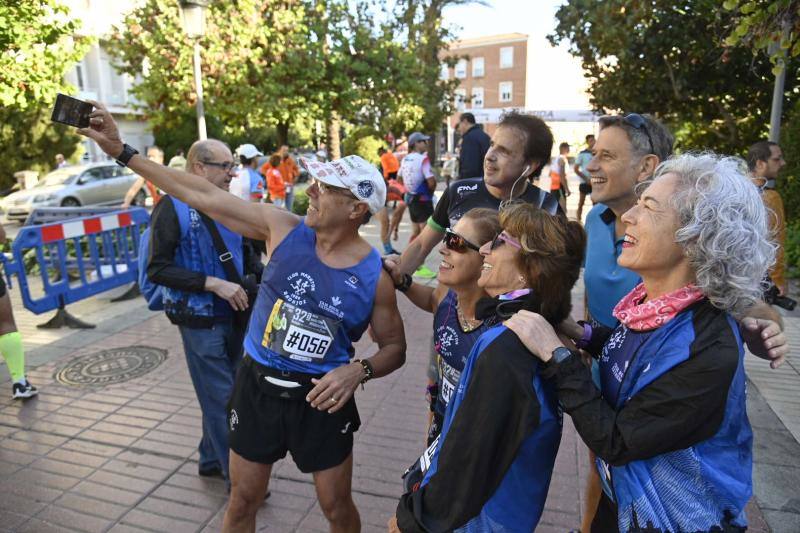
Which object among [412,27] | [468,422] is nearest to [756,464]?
[468,422]

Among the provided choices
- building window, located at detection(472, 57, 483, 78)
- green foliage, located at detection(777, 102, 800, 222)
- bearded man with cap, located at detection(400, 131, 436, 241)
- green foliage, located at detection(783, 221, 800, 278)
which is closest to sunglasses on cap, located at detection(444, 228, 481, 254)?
bearded man with cap, located at detection(400, 131, 436, 241)

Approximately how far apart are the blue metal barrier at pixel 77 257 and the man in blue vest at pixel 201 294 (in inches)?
140

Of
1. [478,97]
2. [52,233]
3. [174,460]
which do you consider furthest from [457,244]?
[478,97]

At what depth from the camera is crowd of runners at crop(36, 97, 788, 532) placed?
4.69ft

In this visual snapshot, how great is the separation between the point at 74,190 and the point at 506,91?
43.4 m

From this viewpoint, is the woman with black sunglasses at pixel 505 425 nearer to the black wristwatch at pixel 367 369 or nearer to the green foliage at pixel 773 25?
the black wristwatch at pixel 367 369

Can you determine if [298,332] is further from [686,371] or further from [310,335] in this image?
[686,371]

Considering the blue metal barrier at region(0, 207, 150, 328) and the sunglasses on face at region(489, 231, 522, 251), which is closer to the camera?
the sunglasses on face at region(489, 231, 522, 251)

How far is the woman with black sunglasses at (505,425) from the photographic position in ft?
4.65

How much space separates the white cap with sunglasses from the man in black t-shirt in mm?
571

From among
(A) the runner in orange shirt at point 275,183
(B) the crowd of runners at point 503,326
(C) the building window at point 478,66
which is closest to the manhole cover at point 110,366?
(B) the crowd of runners at point 503,326

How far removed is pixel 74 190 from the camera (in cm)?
1645

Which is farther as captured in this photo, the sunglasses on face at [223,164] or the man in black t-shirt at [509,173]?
the sunglasses on face at [223,164]

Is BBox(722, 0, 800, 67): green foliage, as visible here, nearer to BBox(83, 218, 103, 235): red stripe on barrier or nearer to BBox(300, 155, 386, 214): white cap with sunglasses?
BBox(300, 155, 386, 214): white cap with sunglasses
